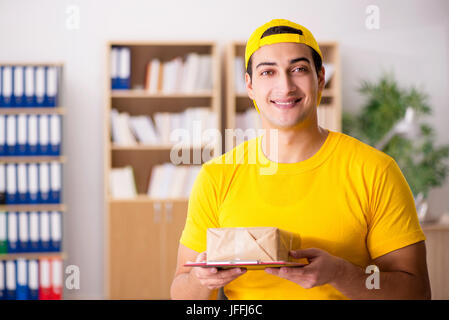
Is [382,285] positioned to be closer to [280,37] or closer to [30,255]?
[280,37]

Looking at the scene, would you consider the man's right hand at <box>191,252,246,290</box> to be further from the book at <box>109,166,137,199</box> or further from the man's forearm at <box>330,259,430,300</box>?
the book at <box>109,166,137,199</box>

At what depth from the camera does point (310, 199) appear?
2.82 feet

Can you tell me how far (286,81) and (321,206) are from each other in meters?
0.23

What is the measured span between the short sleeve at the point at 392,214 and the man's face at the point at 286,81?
19cm

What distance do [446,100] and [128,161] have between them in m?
2.27

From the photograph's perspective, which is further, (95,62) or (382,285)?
(95,62)

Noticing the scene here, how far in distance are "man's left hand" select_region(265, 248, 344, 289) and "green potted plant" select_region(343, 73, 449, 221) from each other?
235 cm

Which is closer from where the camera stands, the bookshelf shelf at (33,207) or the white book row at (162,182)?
the bookshelf shelf at (33,207)

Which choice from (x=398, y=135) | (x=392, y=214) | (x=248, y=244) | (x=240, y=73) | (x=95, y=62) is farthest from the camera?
(x=95, y=62)

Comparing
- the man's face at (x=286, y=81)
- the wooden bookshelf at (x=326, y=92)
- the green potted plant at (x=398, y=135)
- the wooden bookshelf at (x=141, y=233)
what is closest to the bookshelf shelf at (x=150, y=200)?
the wooden bookshelf at (x=141, y=233)

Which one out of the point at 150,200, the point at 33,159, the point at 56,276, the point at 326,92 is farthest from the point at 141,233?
the point at 326,92

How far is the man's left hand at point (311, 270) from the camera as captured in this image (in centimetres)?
74

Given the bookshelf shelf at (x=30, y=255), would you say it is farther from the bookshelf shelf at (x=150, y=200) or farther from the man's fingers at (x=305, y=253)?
the man's fingers at (x=305, y=253)
